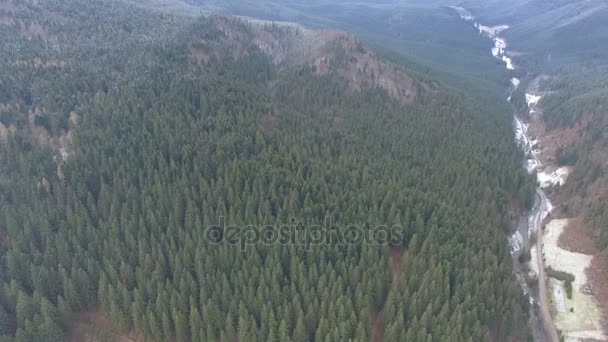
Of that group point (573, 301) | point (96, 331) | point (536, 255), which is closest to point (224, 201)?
point (96, 331)

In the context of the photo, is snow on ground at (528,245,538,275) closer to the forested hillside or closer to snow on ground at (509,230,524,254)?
snow on ground at (509,230,524,254)

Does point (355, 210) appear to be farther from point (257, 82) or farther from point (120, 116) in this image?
→ point (257, 82)

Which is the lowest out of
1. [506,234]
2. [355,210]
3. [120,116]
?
[506,234]

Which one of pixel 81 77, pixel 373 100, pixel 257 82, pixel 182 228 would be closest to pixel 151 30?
pixel 257 82

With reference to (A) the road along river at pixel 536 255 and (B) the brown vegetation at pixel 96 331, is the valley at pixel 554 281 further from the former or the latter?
(B) the brown vegetation at pixel 96 331

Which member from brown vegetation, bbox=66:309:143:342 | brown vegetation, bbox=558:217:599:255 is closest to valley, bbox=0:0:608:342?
brown vegetation, bbox=66:309:143:342
